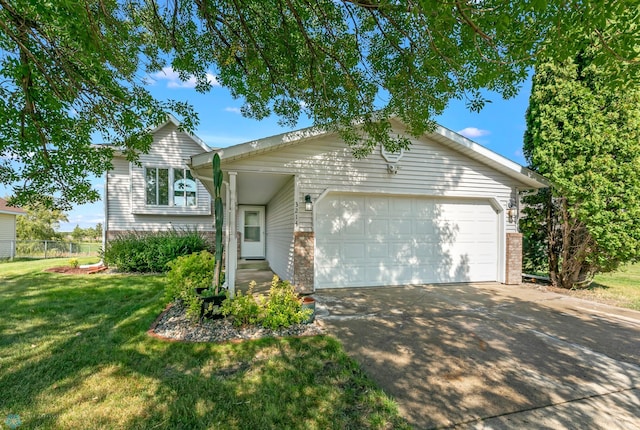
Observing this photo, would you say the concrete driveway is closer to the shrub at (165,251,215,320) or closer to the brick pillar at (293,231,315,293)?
the brick pillar at (293,231,315,293)

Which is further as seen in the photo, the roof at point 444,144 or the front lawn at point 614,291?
the front lawn at point 614,291

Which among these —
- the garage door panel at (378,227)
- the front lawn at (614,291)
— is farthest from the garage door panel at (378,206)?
the front lawn at (614,291)

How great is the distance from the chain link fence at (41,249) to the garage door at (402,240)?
14.0 metres

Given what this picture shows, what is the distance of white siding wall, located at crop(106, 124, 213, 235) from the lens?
1084cm

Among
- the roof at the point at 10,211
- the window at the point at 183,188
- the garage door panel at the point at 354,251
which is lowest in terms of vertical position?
the garage door panel at the point at 354,251

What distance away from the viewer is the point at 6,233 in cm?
1576

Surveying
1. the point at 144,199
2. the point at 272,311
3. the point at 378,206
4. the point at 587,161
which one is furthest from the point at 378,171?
the point at 144,199

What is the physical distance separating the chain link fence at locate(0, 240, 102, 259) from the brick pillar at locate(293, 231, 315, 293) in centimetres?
1358

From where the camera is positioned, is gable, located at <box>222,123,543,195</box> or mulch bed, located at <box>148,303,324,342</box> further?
gable, located at <box>222,123,543,195</box>

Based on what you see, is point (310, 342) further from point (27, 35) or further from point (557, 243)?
point (557, 243)

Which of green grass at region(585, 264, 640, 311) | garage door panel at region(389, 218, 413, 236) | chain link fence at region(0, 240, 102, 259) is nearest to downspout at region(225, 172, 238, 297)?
garage door panel at region(389, 218, 413, 236)

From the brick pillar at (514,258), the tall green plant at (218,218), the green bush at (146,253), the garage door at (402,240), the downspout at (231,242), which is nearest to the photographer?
the tall green plant at (218,218)

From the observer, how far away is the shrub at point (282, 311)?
160 inches

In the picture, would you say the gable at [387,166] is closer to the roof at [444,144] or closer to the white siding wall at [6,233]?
the roof at [444,144]
